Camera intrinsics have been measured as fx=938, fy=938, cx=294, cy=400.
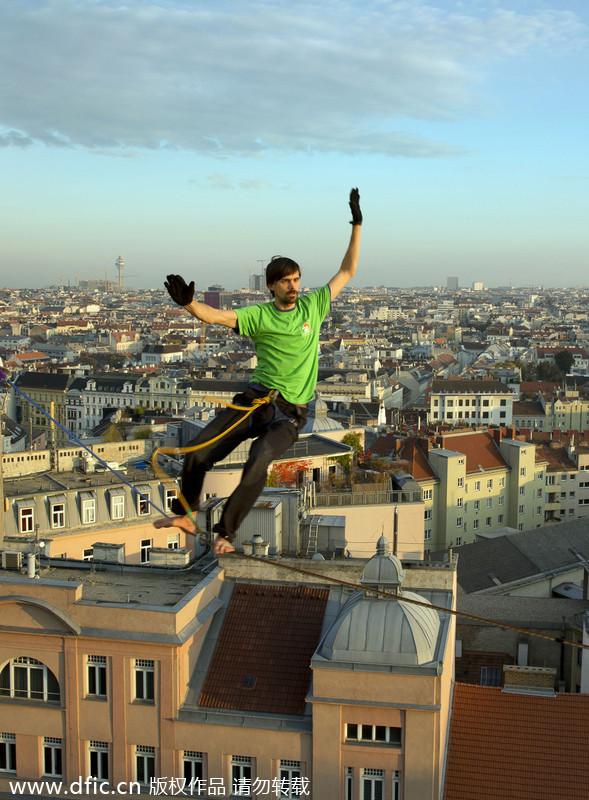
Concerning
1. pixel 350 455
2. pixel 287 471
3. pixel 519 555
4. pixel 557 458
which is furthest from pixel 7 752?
pixel 557 458

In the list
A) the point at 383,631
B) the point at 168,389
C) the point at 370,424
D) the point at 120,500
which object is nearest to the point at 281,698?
the point at 383,631

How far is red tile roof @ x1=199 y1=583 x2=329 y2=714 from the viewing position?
42.5 feet

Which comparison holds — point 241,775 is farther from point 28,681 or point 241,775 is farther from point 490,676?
point 490,676

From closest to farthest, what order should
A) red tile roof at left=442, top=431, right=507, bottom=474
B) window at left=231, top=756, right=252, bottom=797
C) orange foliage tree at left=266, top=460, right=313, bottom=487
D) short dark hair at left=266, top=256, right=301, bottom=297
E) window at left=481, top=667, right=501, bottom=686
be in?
short dark hair at left=266, top=256, right=301, bottom=297 < window at left=231, top=756, right=252, bottom=797 < window at left=481, top=667, right=501, bottom=686 < orange foliage tree at left=266, top=460, right=313, bottom=487 < red tile roof at left=442, top=431, right=507, bottom=474

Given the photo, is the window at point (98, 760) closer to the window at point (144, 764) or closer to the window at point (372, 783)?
the window at point (144, 764)

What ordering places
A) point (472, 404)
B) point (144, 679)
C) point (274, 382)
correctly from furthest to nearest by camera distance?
point (472, 404)
point (144, 679)
point (274, 382)

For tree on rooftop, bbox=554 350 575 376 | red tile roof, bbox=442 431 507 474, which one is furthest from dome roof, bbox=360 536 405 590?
tree on rooftop, bbox=554 350 575 376

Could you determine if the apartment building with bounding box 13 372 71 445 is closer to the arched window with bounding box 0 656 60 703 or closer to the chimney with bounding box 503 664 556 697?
the arched window with bounding box 0 656 60 703

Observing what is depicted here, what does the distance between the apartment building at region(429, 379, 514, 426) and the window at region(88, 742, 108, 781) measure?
172ft

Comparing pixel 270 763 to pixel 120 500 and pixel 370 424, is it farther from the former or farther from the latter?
pixel 370 424

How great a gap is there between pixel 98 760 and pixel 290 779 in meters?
2.85

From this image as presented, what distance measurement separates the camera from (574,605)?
21.4 metres

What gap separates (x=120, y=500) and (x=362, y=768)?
10.7 metres

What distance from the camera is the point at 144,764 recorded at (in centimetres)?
1309
